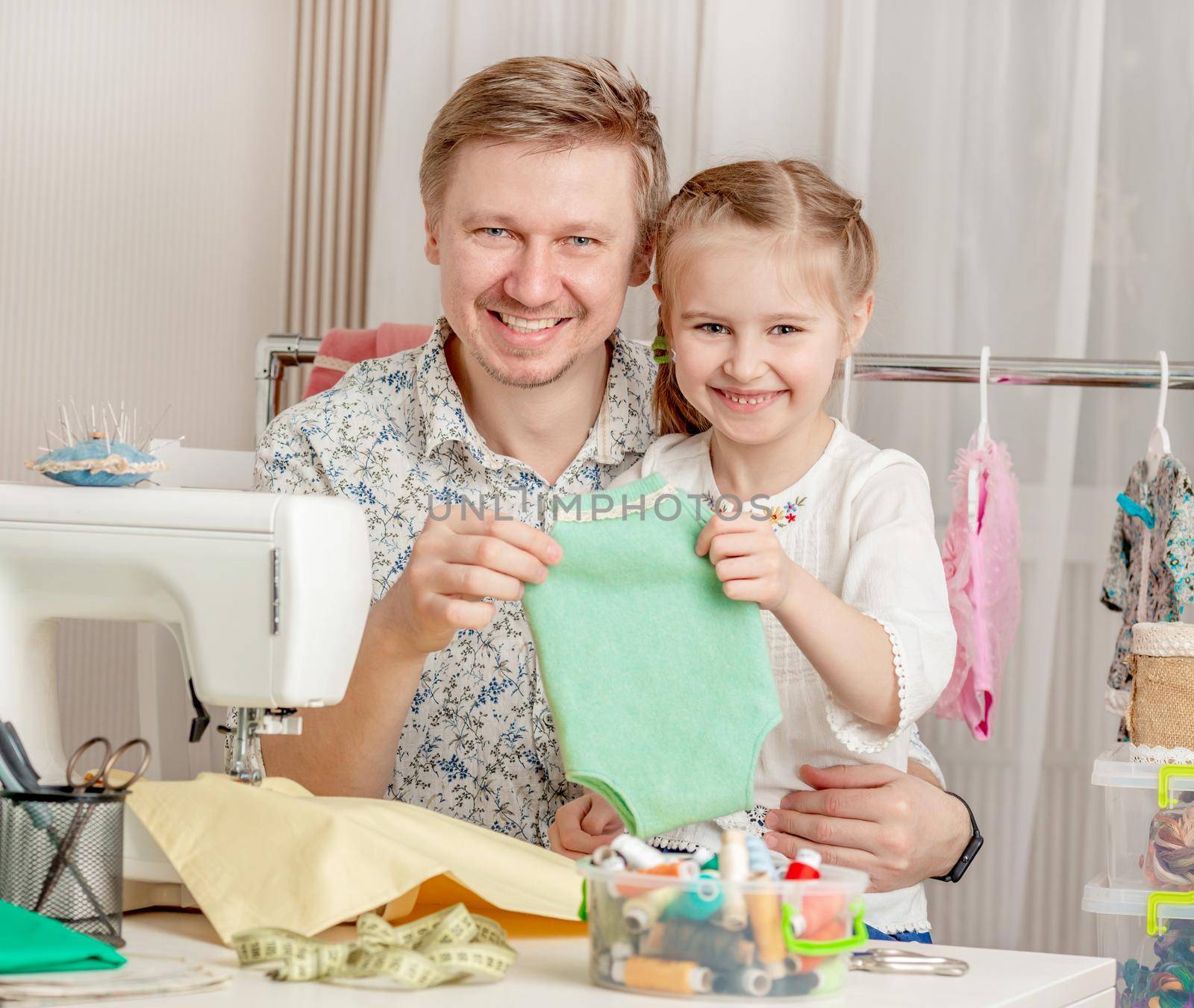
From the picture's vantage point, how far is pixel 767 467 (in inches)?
71.0

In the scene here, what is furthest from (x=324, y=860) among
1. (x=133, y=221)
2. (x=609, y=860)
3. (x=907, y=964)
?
(x=133, y=221)

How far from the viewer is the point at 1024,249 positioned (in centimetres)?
283

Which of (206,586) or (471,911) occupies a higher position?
(206,586)

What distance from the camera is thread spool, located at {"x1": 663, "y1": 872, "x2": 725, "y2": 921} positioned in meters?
0.98

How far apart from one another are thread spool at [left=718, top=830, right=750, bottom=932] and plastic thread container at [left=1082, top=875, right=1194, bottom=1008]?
3.02ft

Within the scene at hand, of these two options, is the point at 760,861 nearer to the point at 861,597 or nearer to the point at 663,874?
the point at 663,874

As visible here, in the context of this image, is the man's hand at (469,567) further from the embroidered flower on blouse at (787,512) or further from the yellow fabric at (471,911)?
the embroidered flower on blouse at (787,512)

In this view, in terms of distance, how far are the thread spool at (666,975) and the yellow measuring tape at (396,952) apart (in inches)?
3.7

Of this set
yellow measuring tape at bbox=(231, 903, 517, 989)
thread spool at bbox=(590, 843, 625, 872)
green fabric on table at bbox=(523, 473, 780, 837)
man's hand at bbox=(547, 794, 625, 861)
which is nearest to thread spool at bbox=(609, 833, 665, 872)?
thread spool at bbox=(590, 843, 625, 872)

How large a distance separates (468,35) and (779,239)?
5.53 ft

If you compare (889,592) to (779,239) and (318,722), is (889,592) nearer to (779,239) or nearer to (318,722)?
(779,239)

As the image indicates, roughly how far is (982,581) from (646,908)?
50.3 inches

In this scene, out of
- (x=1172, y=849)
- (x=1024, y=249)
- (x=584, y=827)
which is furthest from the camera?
(x=1024, y=249)

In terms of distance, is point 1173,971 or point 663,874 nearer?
point 663,874
